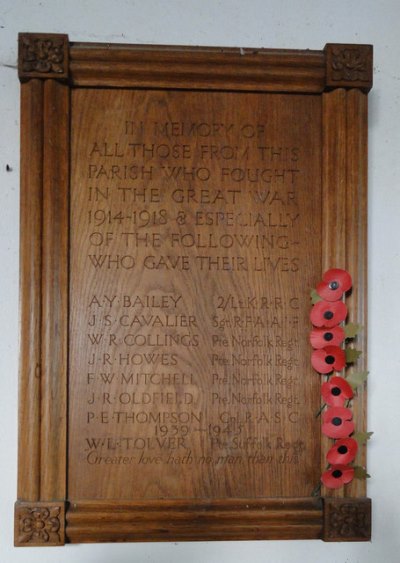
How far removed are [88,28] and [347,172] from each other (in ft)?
2.29

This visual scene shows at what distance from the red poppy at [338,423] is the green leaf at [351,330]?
167mm

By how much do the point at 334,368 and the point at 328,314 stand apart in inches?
4.9

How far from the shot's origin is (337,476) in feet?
4.83

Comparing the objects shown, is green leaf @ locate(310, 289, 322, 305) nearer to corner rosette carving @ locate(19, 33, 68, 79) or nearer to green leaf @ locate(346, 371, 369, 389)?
green leaf @ locate(346, 371, 369, 389)

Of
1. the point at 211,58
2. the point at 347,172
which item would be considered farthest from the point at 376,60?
the point at 211,58

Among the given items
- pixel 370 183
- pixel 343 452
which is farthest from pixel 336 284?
pixel 343 452

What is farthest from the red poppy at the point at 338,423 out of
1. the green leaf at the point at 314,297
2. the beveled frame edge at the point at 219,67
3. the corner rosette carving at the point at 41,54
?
the corner rosette carving at the point at 41,54

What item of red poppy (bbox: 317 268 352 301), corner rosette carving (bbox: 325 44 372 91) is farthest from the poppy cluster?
corner rosette carving (bbox: 325 44 372 91)

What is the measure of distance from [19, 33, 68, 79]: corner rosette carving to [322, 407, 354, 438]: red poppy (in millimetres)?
980

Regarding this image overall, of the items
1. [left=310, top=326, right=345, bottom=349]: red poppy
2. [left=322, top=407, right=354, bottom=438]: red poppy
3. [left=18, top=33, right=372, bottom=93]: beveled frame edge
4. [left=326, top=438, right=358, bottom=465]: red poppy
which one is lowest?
[left=326, top=438, right=358, bottom=465]: red poppy

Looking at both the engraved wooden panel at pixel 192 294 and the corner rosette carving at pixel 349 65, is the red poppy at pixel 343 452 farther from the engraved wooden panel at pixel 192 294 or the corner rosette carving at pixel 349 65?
the corner rosette carving at pixel 349 65

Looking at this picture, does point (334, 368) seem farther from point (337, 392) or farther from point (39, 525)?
point (39, 525)

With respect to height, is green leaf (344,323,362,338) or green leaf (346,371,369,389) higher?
green leaf (344,323,362,338)

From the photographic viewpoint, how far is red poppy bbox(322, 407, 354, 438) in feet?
4.81
